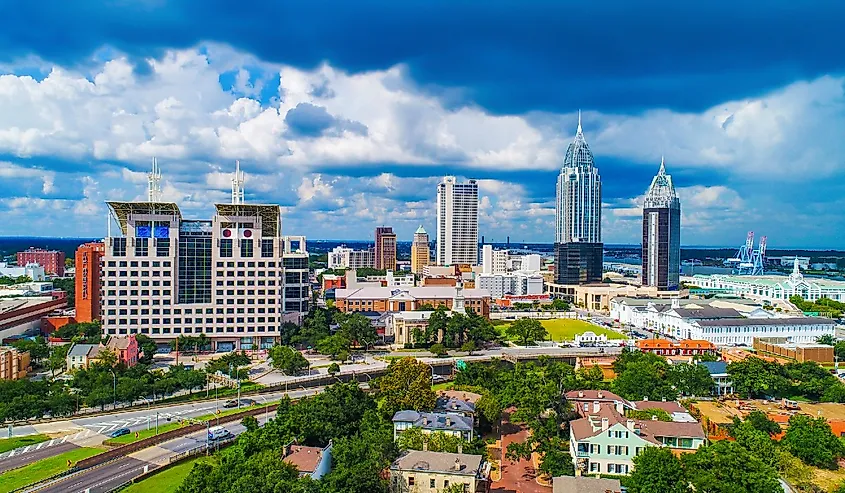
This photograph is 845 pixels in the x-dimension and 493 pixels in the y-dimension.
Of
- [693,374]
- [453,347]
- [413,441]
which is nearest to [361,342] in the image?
[453,347]

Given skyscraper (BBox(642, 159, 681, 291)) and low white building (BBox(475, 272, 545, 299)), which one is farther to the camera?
low white building (BBox(475, 272, 545, 299))

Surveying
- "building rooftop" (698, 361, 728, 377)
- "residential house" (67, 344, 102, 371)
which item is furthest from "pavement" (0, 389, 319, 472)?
"building rooftop" (698, 361, 728, 377)

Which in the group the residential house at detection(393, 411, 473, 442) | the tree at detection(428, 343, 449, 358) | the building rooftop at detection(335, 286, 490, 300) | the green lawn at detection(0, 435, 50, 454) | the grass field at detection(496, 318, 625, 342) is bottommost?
the green lawn at detection(0, 435, 50, 454)

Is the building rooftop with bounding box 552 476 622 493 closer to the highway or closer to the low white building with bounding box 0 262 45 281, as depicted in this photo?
the highway

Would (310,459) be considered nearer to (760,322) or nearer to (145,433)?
(145,433)

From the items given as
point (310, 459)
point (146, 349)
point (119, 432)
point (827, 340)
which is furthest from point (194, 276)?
point (827, 340)

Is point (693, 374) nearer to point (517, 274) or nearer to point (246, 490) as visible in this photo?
point (246, 490)

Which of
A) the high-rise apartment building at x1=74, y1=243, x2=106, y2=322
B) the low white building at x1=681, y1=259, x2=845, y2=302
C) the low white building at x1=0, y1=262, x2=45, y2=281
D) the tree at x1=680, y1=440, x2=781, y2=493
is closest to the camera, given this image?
the tree at x1=680, y1=440, x2=781, y2=493

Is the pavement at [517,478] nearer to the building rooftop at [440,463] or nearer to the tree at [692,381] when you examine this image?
the building rooftop at [440,463]
